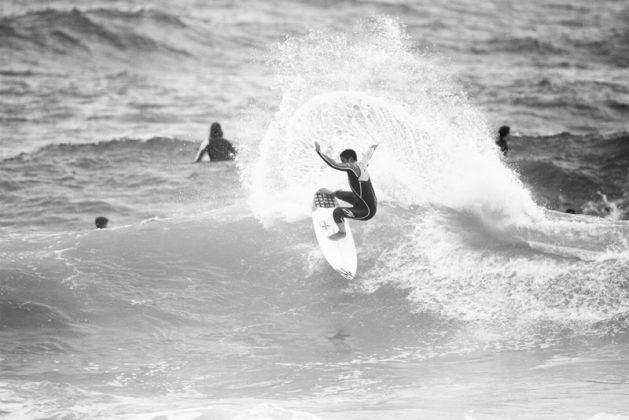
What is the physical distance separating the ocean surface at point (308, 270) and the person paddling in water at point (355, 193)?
Answer: 0.83m

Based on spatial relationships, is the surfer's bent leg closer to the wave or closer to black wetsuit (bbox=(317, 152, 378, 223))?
black wetsuit (bbox=(317, 152, 378, 223))

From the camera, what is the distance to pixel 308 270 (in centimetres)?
1344

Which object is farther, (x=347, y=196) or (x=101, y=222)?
(x=101, y=222)

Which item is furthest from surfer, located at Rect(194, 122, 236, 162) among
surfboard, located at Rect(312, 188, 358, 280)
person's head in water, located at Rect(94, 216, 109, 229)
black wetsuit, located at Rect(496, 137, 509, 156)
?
surfboard, located at Rect(312, 188, 358, 280)

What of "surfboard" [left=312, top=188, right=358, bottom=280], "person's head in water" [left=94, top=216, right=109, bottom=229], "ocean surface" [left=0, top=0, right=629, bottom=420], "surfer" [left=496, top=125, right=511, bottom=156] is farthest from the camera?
A: "surfer" [left=496, top=125, right=511, bottom=156]

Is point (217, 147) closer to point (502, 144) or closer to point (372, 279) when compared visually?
point (502, 144)

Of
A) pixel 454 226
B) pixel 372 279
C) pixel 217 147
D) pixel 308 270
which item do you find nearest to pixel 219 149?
pixel 217 147

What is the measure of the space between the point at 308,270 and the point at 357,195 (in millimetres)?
1404

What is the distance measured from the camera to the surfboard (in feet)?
42.2

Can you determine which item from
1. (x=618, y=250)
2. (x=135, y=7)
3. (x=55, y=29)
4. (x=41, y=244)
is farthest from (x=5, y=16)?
(x=618, y=250)

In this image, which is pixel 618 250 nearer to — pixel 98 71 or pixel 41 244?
pixel 41 244

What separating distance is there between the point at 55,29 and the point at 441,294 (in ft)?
78.0

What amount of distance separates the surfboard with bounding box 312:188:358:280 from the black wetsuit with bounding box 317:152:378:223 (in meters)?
0.20

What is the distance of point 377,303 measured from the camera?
12.6 m
